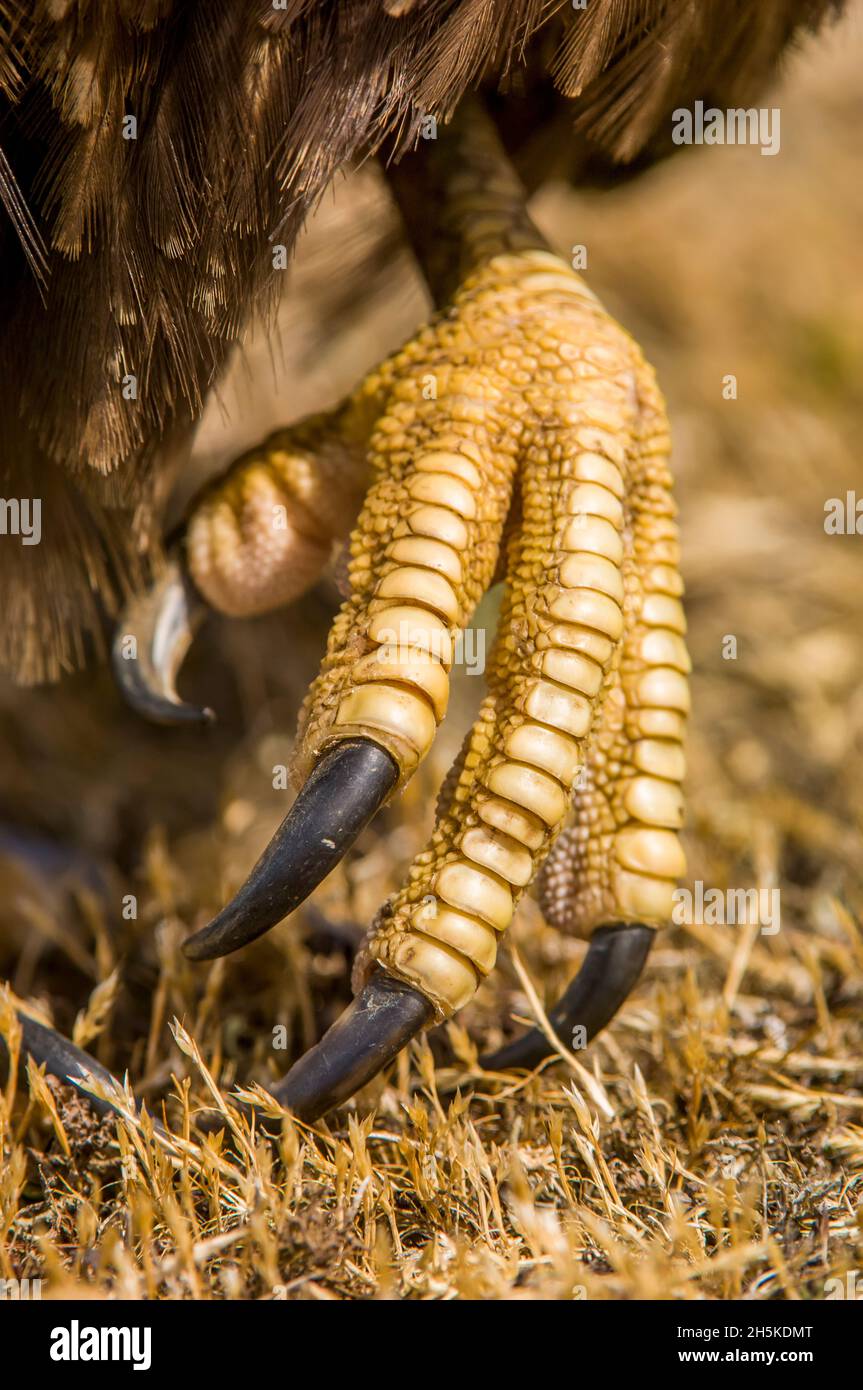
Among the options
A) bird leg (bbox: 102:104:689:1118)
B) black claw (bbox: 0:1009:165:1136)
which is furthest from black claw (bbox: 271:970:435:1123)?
black claw (bbox: 0:1009:165:1136)

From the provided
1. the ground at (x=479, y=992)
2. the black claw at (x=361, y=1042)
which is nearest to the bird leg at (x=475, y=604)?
the black claw at (x=361, y=1042)

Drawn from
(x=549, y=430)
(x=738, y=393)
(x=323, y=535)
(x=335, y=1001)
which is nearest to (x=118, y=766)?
(x=335, y=1001)

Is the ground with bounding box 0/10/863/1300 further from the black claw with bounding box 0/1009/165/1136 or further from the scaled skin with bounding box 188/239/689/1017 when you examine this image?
the scaled skin with bounding box 188/239/689/1017

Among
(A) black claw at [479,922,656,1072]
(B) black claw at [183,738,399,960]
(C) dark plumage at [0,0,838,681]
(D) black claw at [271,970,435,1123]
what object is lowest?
(D) black claw at [271,970,435,1123]

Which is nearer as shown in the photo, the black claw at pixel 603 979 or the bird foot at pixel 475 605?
the bird foot at pixel 475 605

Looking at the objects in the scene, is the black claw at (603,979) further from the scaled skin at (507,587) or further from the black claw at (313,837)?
the black claw at (313,837)

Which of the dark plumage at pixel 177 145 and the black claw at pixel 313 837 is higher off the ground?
the dark plumage at pixel 177 145

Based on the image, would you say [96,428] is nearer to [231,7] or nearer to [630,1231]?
[231,7]
